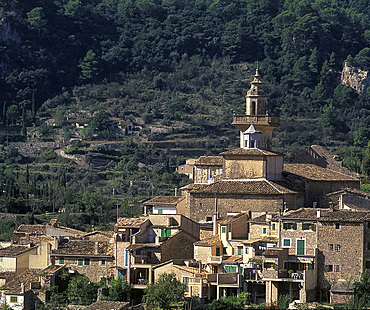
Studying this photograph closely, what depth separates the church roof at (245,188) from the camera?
63.8 meters

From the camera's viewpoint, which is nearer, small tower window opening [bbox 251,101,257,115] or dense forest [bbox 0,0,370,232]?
small tower window opening [bbox 251,101,257,115]

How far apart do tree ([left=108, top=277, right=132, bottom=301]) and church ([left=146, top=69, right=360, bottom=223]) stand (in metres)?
7.30

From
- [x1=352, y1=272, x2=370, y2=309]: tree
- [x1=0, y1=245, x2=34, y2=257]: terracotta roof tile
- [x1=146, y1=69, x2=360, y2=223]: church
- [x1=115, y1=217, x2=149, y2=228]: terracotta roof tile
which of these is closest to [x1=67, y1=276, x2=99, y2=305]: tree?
[x1=115, y1=217, x2=149, y2=228]: terracotta roof tile

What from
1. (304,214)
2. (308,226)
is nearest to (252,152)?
(304,214)

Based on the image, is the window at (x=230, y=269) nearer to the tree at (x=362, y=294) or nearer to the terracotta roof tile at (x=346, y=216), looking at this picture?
the terracotta roof tile at (x=346, y=216)

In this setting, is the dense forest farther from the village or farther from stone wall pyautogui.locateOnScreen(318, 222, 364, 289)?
stone wall pyautogui.locateOnScreen(318, 222, 364, 289)

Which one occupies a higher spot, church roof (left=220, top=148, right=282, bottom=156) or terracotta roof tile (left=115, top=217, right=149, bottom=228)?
church roof (left=220, top=148, right=282, bottom=156)

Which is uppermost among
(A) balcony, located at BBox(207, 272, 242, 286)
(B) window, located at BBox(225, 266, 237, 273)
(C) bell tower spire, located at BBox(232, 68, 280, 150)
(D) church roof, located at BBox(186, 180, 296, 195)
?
(C) bell tower spire, located at BBox(232, 68, 280, 150)

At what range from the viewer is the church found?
63781 millimetres

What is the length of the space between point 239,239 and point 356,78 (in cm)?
8890

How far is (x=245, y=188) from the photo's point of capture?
64375mm

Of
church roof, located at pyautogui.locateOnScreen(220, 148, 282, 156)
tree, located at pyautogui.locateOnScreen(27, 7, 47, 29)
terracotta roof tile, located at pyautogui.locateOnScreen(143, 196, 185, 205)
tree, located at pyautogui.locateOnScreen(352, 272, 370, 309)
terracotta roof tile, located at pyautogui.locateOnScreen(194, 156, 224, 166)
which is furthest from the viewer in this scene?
tree, located at pyautogui.locateOnScreen(27, 7, 47, 29)

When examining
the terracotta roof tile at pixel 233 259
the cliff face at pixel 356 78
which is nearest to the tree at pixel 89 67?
the cliff face at pixel 356 78

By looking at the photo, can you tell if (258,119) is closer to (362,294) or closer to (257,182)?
(257,182)
